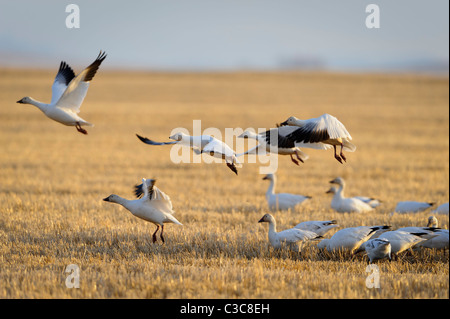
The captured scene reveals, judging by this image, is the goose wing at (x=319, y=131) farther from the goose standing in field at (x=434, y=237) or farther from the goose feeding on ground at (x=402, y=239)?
the goose standing in field at (x=434, y=237)

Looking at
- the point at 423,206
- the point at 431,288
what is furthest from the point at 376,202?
the point at 431,288

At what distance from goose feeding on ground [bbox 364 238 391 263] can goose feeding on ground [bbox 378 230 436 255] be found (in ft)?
1.21

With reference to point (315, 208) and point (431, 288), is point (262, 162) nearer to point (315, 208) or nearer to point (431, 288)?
point (315, 208)

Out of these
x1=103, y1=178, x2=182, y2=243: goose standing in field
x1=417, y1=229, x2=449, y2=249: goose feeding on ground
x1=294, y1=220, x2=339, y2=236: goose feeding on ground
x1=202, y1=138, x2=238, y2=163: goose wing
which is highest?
x1=202, y1=138, x2=238, y2=163: goose wing

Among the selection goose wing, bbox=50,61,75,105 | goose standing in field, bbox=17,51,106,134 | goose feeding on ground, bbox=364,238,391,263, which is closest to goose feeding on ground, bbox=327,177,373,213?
goose feeding on ground, bbox=364,238,391,263

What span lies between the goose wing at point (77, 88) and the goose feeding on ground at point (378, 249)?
460 cm

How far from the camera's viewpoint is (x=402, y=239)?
7438mm

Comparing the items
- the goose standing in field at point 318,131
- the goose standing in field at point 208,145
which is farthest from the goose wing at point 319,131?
the goose standing in field at point 208,145

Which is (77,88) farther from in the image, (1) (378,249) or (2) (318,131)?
(1) (378,249)

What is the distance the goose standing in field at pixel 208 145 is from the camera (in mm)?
6582

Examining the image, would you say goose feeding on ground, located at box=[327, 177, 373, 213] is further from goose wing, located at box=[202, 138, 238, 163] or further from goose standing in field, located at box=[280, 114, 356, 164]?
goose wing, located at box=[202, 138, 238, 163]

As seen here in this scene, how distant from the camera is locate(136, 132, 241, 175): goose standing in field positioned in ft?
21.6

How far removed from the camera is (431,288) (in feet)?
19.0

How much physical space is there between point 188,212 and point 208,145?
147 inches
